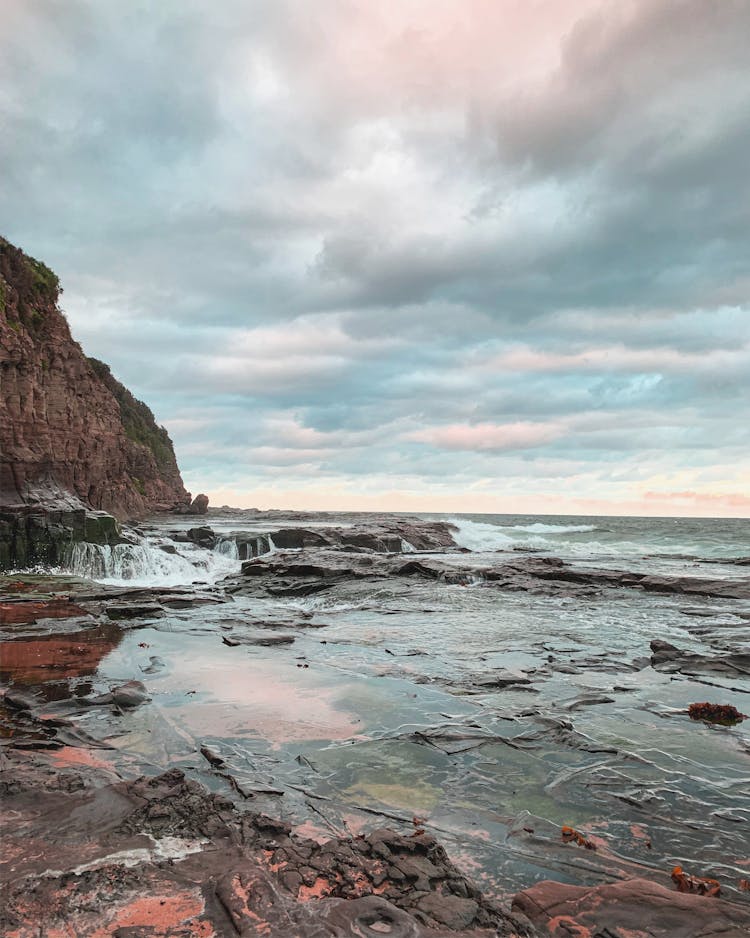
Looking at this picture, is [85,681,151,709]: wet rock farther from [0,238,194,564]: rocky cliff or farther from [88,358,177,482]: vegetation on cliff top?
[88,358,177,482]: vegetation on cliff top

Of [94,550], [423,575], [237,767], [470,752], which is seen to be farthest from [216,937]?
[94,550]

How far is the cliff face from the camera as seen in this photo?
23.9 m

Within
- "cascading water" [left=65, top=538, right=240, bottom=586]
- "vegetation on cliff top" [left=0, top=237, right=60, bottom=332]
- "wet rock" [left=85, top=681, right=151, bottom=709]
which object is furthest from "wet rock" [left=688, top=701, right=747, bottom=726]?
"vegetation on cliff top" [left=0, top=237, right=60, bottom=332]

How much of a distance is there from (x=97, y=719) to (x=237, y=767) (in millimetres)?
2153

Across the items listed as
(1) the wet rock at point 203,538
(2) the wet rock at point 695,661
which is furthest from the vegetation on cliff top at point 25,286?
(2) the wet rock at point 695,661

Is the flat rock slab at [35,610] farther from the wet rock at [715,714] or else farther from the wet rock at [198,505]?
the wet rock at [198,505]

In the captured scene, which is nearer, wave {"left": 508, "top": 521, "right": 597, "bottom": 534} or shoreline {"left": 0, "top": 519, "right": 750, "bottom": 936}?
shoreline {"left": 0, "top": 519, "right": 750, "bottom": 936}

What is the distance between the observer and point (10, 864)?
10.5 feet

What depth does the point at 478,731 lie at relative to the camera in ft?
20.5

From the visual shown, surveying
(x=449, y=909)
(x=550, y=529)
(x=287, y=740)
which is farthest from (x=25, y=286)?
(x=550, y=529)

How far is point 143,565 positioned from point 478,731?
19.8 m

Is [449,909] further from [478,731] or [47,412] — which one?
[47,412]

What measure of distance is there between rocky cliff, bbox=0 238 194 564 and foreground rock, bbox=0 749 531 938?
68.4 feet

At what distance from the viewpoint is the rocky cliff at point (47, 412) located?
23.8m
